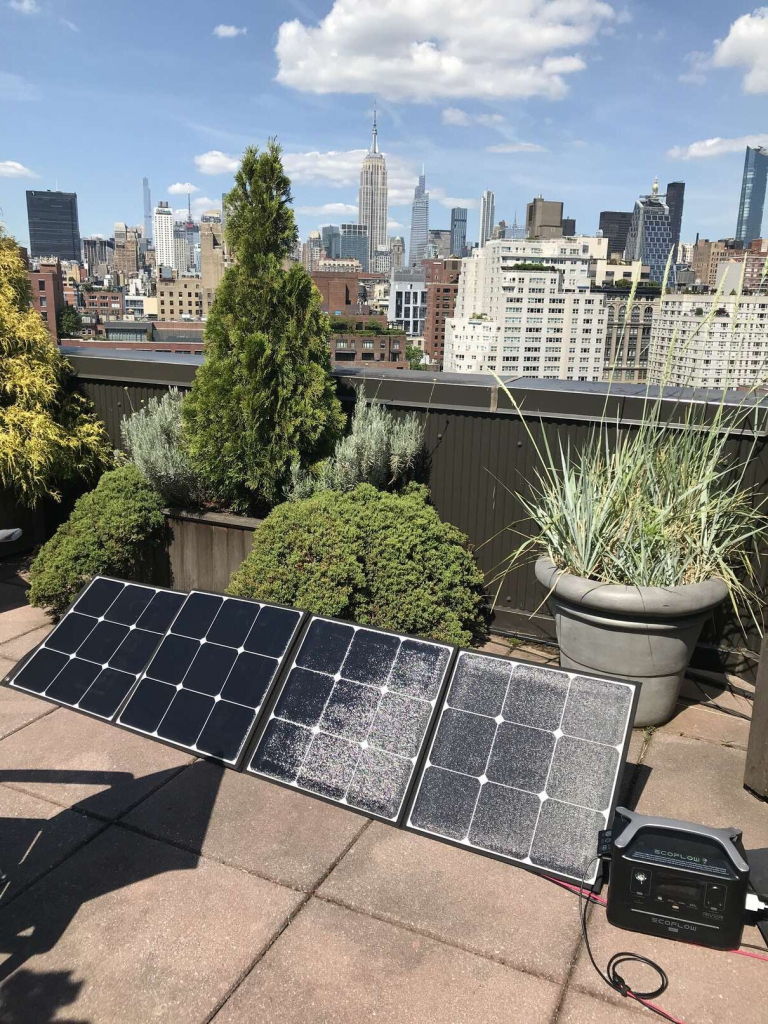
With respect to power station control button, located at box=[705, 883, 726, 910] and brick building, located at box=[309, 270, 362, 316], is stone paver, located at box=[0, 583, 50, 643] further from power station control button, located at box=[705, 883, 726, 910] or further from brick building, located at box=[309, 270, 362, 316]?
brick building, located at box=[309, 270, 362, 316]

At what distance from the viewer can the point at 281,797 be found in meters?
3.58

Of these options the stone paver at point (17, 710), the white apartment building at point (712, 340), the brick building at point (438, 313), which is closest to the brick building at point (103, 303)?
the brick building at point (438, 313)

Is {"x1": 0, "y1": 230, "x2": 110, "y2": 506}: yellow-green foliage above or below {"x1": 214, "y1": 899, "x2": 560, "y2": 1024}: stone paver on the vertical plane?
above

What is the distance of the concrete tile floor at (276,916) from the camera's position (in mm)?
2445

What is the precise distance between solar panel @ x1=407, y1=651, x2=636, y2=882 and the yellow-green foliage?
14.9 ft

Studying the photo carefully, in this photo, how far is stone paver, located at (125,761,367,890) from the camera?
3131mm

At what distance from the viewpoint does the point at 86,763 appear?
3.86 metres

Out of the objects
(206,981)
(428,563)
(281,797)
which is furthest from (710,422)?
(206,981)

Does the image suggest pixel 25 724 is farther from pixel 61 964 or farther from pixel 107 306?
pixel 107 306

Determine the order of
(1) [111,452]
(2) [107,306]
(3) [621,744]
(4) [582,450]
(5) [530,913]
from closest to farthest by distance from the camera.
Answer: (5) [530,913]
(3) [621,744]
(4) [582,450]
(1) [111,452]
(2) [107,306]

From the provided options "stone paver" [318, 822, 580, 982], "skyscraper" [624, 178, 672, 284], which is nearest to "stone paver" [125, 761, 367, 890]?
"stone paver" [318, 822, 580, 982]

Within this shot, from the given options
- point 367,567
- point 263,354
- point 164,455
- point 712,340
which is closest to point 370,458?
point 367,567

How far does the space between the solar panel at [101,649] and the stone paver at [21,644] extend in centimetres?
100

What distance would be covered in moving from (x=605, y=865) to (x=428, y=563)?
95.2 inches
